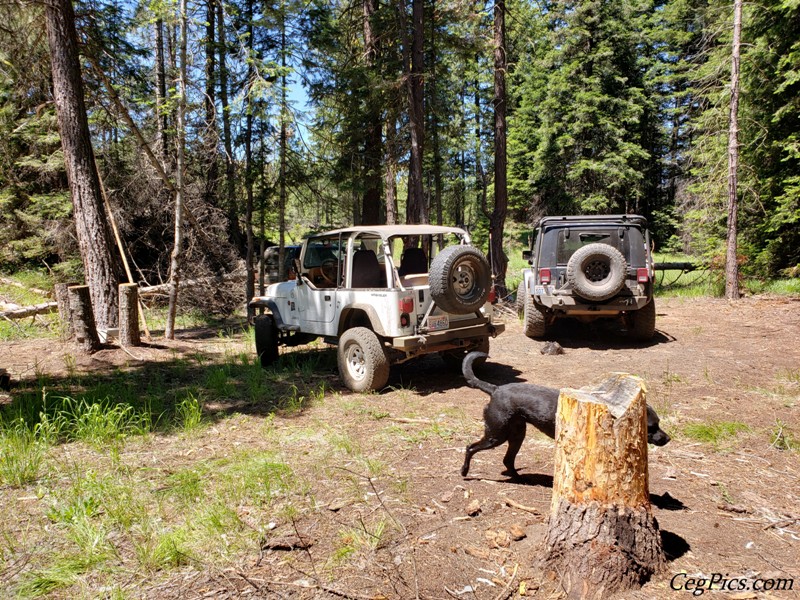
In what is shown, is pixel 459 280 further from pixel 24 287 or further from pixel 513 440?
pixel 24 287

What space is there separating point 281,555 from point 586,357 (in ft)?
Answer: 22.2

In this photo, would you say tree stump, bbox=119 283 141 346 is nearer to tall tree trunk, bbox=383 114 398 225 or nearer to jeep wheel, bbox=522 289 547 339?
tall tree trunk, bbox=383 114 398 225

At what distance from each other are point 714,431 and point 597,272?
4.22m

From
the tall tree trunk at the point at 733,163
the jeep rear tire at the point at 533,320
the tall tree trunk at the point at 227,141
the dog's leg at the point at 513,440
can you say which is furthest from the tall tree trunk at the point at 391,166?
the dog's leg at the point at 513,440

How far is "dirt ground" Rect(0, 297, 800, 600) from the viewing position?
2.83 m

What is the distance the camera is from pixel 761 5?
1309cm

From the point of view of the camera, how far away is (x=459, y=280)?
6.63 meters

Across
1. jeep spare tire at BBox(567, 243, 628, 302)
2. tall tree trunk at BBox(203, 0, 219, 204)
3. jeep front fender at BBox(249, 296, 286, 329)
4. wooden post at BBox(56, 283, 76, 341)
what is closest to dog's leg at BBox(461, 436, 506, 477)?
jeep front fender at BBox(249, 296, 286, 329)

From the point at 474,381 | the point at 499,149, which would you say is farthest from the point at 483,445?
the point at 499,149

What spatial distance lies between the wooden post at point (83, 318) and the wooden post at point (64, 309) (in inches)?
9.3

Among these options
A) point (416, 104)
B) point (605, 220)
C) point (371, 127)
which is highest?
point (416, 104)

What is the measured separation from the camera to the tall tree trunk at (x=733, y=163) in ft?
42.4

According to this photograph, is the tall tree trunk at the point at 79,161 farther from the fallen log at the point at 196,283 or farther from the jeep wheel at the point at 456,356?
the jeep wheel at the point at 456,356

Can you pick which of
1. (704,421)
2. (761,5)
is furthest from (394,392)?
(761,5)
